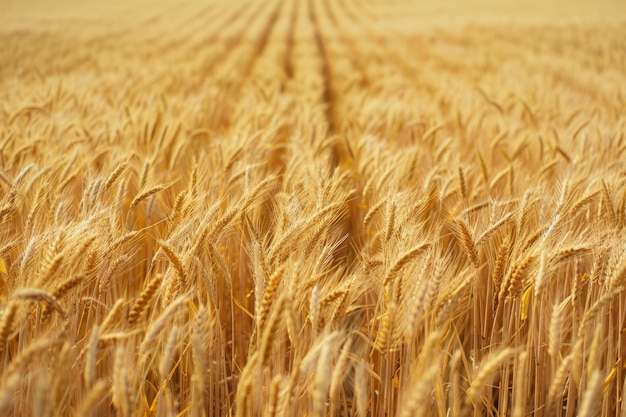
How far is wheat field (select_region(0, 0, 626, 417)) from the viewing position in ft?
3.15

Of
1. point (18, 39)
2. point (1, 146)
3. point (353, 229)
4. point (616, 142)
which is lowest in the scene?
point (353, 229)

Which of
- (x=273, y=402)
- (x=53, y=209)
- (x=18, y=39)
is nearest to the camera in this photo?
(x=273, y=402)

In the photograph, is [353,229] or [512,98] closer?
[353,229]

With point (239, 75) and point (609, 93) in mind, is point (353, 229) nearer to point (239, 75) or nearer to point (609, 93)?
point (609, 93)

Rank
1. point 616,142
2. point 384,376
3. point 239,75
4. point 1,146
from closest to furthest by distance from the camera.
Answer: point 384,376, point 1,146, point 616,142, point 239,75

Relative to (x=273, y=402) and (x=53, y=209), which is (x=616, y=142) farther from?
(x=53, y=209)

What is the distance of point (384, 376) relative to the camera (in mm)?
1243

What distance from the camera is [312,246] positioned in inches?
51.3

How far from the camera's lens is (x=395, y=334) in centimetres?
108

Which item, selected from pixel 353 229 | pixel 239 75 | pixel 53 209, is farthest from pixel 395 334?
pixel 239 75

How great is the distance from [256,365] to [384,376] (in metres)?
0.48

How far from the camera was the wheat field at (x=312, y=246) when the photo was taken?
3.15 ft

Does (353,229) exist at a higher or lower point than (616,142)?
lower

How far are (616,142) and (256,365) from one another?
2.76 meters
